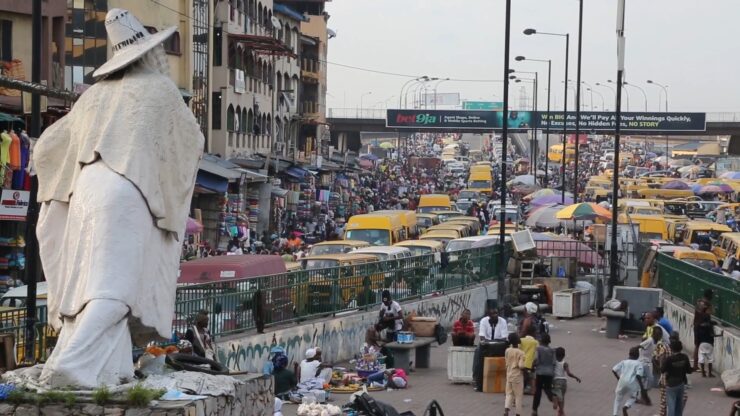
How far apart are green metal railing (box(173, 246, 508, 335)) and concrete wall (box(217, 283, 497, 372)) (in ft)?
0.80

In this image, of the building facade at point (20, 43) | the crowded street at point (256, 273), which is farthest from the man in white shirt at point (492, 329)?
the building facade at point (20, 43)

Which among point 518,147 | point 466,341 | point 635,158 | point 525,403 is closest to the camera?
point 525,403

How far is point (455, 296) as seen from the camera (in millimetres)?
31547

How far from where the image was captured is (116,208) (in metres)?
10.9

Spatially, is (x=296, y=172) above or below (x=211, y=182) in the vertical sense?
below

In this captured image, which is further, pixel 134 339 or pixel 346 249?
pixel 346 249

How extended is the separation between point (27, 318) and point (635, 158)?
478 feet

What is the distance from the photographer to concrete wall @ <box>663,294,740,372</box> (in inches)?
882

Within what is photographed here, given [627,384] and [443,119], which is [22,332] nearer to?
[627,384]

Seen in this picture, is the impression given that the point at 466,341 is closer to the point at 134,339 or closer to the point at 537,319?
the point at 537,319

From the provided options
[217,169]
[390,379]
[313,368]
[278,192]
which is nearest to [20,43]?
[217,169]

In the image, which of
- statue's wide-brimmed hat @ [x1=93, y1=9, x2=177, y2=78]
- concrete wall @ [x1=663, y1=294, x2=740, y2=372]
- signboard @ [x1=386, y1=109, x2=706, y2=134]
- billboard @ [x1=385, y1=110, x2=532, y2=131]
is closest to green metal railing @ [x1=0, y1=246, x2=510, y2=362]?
statue's wide-brimmed hat @ [x1=93, y1=9, x2=177, y2=78]

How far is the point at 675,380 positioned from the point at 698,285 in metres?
9.65

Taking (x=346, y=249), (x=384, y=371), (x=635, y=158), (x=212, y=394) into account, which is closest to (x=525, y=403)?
(x=384, y=371)
